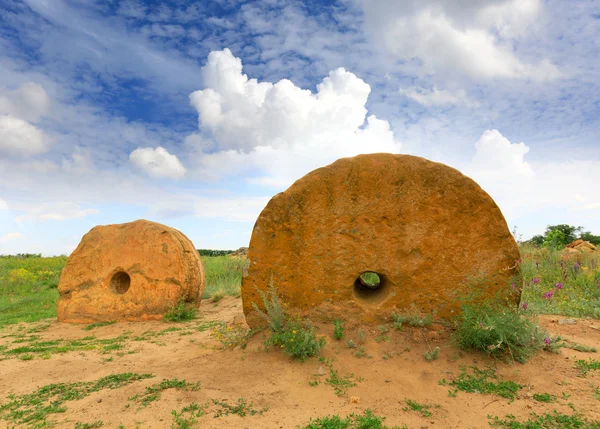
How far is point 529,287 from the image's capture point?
320 inches

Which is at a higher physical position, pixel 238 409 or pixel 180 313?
pixel 180 313

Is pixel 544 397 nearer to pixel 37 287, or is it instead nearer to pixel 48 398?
pixel 48 398

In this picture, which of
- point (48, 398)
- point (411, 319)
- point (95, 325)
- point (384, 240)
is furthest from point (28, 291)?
point (411, 319)

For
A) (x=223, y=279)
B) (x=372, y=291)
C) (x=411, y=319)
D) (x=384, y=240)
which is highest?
(x=384, y=240)

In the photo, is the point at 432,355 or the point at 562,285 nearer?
the point at 432,355

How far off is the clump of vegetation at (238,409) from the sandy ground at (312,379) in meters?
0.05

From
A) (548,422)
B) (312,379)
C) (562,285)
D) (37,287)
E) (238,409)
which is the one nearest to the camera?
(548,422)

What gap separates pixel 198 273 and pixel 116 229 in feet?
6.56

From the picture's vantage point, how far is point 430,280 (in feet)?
14.9

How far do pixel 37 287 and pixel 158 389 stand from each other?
40.5 feet

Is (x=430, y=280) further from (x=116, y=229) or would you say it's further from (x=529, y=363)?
(x=116, y=229)

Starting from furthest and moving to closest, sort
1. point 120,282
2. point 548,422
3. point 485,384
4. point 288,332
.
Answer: point 120,282 → point 288,332 → point 485,384 → point 548,422

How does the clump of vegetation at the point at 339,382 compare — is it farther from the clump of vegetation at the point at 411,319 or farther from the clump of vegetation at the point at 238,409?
the clump of vegetation at the point at 411,319

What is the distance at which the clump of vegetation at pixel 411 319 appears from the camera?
4496mm
